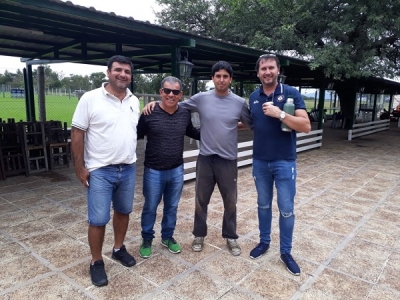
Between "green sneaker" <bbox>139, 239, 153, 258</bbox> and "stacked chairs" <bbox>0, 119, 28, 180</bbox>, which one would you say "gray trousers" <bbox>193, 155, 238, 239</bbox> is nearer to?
"green sneaker" <bbox>139, 239, 153, 258</bbox>

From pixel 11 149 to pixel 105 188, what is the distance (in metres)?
3.88

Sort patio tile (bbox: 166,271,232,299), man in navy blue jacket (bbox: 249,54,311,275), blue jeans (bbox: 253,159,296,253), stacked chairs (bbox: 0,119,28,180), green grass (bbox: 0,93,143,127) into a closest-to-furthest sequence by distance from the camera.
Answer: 1. patio tile (bbox: 166,271,232,299)
2. man in navy blue jacket (bbox: 249,54,311,275)
3. blue jeans (bbox: 253,159,296,253)
4. stacked chairs (bbox: 0,119,28,180)
5. green grass (bbox: 0,93,143,127)

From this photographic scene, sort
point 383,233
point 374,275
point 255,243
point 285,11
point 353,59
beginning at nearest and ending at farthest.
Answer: point 374,275
point 255,243
point 383,233
point 353,59
point 285,11

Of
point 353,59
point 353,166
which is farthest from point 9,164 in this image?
point 353,59

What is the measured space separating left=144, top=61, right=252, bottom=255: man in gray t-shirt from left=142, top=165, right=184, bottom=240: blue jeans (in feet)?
0.72

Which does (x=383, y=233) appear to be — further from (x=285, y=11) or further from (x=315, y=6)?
(x=285, y=11)

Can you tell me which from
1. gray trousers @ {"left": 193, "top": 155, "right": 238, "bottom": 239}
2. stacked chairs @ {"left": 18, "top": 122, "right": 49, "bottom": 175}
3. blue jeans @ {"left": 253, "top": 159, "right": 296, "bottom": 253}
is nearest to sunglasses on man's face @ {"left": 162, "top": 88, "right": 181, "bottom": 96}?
gray trousers @ {"left": 193, "top": 155, "right": 238, "bottom": 239}

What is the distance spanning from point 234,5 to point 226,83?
947cm

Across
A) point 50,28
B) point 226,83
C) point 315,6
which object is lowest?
point 226,83

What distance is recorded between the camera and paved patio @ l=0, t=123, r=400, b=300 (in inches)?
90.7

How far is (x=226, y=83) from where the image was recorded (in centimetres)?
258

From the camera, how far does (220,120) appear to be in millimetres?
2609

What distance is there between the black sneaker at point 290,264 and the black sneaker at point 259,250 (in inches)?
7.8

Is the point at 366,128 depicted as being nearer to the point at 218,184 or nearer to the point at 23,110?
the point at 218,184
